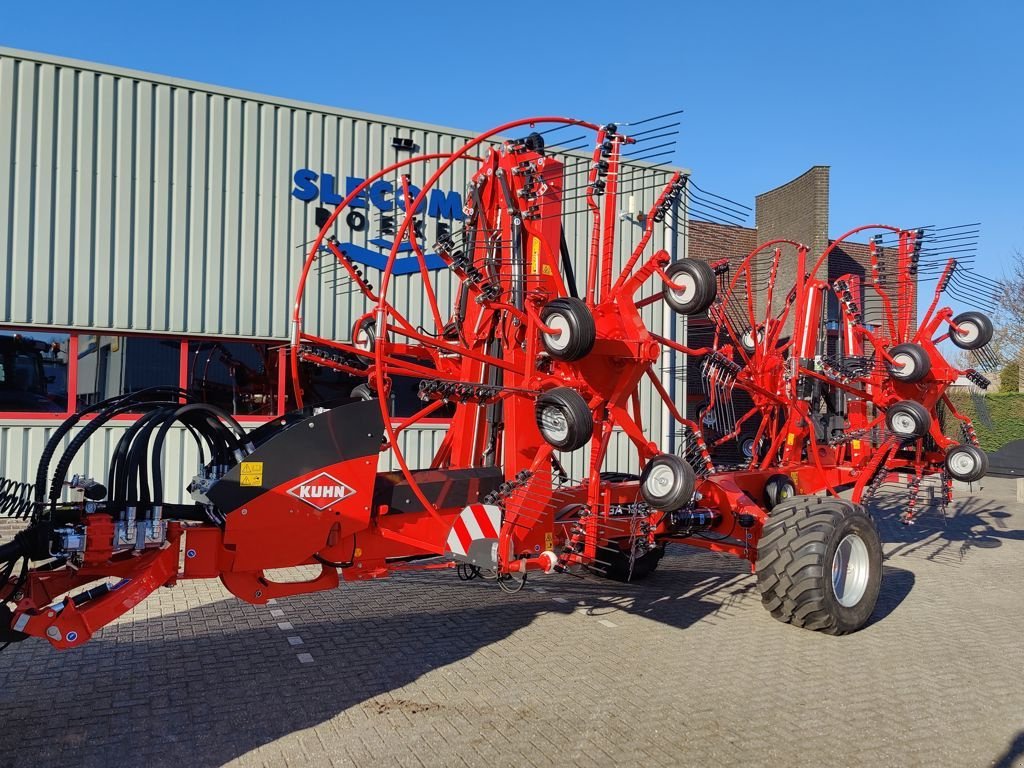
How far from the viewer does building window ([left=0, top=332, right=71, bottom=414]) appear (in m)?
8.86

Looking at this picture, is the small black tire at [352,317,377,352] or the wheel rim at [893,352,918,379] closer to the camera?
the small black tire at [352,317,377,352]

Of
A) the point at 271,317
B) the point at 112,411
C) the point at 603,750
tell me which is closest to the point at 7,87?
the point at 271,317

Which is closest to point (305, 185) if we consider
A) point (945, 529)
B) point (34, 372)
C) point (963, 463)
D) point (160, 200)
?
point (160, 200)

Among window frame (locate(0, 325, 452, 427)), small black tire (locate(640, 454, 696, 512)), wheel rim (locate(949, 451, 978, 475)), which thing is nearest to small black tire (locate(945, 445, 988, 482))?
wheel rim (locate(949, 451, 978, 475))

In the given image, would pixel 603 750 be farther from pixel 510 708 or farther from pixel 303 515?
pixel 303 515

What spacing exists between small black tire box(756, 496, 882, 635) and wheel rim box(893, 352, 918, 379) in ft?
9.77

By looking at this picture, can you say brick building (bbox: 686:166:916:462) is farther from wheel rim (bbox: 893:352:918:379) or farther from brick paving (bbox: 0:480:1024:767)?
brick paving (bbox: 0:480:1024:767)

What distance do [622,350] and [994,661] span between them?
3.21m

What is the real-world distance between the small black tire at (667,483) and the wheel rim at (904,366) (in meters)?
4.49

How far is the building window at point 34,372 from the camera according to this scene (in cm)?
886

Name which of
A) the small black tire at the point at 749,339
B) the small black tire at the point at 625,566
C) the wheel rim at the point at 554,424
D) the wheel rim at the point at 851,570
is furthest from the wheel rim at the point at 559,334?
the small black tire at the point at 749,339

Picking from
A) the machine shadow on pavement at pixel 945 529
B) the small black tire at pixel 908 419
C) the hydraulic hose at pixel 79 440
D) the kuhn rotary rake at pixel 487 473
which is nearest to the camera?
the hydraulic hose at pixel 79 440

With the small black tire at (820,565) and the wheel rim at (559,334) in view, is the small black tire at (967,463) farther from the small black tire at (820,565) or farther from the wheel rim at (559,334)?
the wheel rim at (559,334)

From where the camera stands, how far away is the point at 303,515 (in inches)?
180
